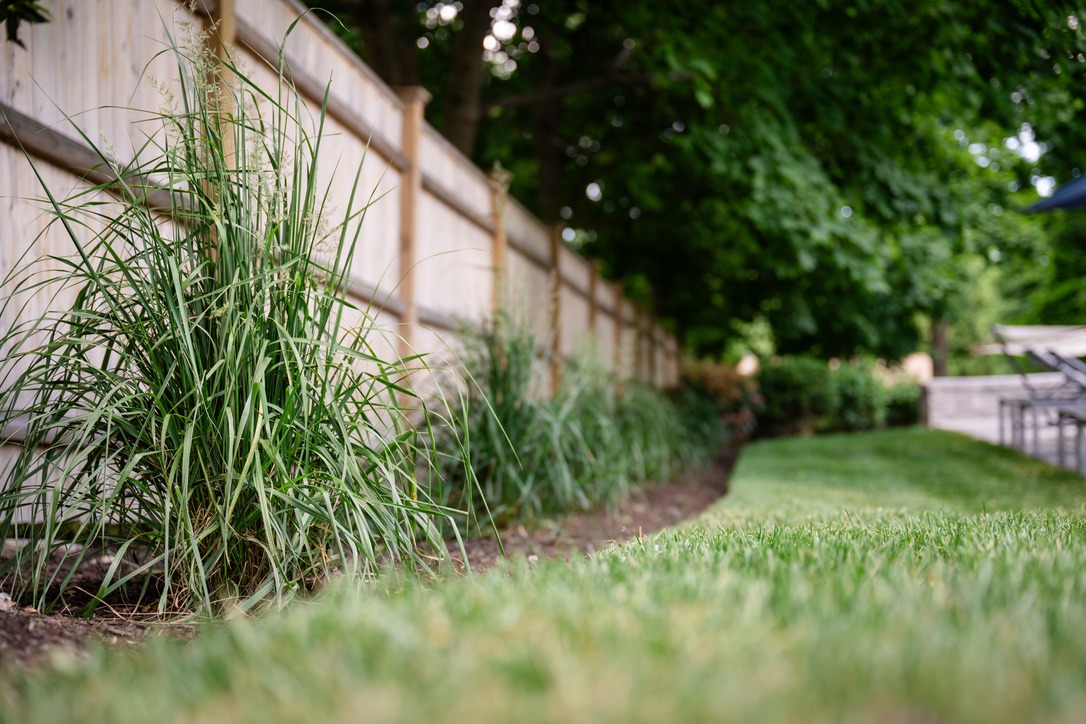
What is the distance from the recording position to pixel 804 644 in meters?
1.28

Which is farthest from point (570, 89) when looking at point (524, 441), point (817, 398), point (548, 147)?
point (817, 398)

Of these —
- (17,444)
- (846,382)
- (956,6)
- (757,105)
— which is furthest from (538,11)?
(846,382)

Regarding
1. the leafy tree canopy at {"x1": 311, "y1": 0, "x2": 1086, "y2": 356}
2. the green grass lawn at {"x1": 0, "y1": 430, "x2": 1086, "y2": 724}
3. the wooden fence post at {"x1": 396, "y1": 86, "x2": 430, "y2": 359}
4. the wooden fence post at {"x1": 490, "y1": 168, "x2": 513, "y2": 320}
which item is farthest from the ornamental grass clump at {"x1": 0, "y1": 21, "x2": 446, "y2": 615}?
the wooden fence post at {"x1": 490, "y1": 168, "x2": 513, "y2": 320}

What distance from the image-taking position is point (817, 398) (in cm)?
1561

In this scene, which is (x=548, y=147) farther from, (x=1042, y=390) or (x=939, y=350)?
(x=939, y=350)

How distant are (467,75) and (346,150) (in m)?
3.34

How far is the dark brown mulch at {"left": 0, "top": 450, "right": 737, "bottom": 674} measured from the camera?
6.33ft

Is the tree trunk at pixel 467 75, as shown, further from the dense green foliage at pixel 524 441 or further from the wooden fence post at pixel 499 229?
the dense green foliage at pixel 524 441

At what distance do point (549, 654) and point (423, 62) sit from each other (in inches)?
399

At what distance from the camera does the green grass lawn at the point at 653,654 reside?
43.2 inches

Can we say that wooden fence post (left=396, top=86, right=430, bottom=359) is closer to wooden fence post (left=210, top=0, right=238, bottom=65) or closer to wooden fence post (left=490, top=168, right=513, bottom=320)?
wooden fence post (left=490, top=168, right=513, bottom=320)

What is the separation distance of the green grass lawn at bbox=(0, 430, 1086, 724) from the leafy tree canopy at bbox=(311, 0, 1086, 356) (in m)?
2.96

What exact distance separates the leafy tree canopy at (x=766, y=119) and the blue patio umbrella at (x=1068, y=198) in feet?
1.54

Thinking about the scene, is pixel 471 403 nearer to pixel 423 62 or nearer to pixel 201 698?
pixel 201 698
